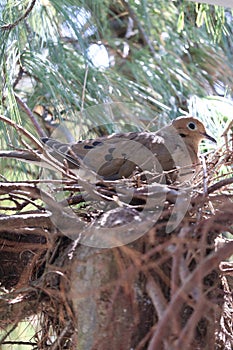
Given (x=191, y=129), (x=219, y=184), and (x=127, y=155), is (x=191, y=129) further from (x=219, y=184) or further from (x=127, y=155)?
(x=219, y=184)

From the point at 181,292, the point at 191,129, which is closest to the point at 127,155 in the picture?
the point at 191,129

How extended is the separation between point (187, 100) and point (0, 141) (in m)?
1.14

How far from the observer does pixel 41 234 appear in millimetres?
1872

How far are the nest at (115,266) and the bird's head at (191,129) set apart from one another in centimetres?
78

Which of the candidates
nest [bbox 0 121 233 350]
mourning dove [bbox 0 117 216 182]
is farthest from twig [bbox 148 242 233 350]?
mourning dove [bbox 0 117 216 182]

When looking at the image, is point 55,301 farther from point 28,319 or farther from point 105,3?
point 105,3

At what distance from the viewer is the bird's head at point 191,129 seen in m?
2.65

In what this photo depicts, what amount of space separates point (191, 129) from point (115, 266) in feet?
3.90

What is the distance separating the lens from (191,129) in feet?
8.79

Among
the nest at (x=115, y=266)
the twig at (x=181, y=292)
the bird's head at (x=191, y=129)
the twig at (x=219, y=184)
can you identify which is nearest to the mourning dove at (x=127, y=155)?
the bird's head at (x=191, y=129)

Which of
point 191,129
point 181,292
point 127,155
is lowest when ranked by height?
point 181,292

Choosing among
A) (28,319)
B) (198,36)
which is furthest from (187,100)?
(28,319)

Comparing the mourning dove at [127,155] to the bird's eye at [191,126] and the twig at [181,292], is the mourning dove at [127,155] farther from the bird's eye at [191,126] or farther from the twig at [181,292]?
the twig at [181,292]

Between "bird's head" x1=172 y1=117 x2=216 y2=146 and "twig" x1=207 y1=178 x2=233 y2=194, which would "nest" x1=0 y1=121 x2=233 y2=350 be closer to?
"twig" x1=207 y1=178 x2=233 y2=194
